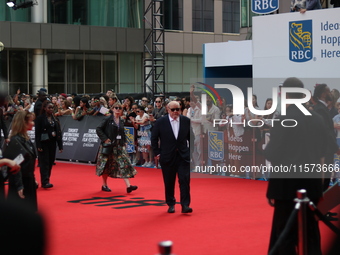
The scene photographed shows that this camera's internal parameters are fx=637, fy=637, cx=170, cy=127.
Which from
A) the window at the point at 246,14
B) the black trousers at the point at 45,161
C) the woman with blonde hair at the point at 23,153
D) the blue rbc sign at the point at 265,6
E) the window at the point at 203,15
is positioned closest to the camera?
the woman with blonde hair at the point at 23,153

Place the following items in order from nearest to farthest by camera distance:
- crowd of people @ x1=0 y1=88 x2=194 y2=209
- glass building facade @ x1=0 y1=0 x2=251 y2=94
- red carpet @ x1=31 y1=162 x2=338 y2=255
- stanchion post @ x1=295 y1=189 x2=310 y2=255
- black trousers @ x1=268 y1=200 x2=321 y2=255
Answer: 1. stanchion post @ x1=295 y1=189 x2=310 y2=255
2. black trousers @ x1=268 y1=200 x2=321 y2=255
3. red carpet @ x1=31 y1=162 x2=338 y2=255
4. crowd of people @ x1=0 y1=88 x2=194 y2=209
5. glass building facade @ x1=0 y1=0 x2=251 y2=94

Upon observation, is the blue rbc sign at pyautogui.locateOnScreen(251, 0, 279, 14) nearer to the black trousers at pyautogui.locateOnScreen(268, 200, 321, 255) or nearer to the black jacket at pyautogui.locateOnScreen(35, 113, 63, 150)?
the black jacket at pyautogui.locateOnScreen(35, 113, 63, 150)

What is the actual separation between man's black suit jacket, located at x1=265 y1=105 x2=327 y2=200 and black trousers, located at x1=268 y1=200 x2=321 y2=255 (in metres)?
0.11

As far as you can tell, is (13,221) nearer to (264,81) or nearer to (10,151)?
(10,151)

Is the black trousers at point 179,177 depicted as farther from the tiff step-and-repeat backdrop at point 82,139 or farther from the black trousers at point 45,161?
the tiff step-and-repeat backdrop at point 82,139

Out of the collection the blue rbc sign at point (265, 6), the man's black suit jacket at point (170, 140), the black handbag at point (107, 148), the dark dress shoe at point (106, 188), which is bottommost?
the dark dress shoe at point (106, 188)

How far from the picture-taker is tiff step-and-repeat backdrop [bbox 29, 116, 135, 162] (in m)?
19.9

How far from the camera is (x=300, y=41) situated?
1634 cm

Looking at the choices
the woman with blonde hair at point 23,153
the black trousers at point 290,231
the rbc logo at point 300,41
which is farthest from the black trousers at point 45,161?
the black trousers at point 290,231

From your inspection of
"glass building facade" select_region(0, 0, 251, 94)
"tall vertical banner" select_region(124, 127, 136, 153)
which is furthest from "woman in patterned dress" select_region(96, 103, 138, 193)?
"glass building facade" select_region(0, 0, 251, 94)

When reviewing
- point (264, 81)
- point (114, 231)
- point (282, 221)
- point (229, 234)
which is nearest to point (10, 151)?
point (114, 231)

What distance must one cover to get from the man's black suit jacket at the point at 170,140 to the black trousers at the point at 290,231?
14.9ft

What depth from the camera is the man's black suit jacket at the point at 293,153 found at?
6.50m

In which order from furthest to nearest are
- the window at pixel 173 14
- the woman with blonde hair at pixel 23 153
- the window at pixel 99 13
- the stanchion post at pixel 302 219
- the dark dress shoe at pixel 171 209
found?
the window at pixel 173 14
the window at pixel 99 13
the dark dress shoe at pixel 171 209
the woman with blonde hair at pixel 23 153
the stanchion post at pixel 302 219
